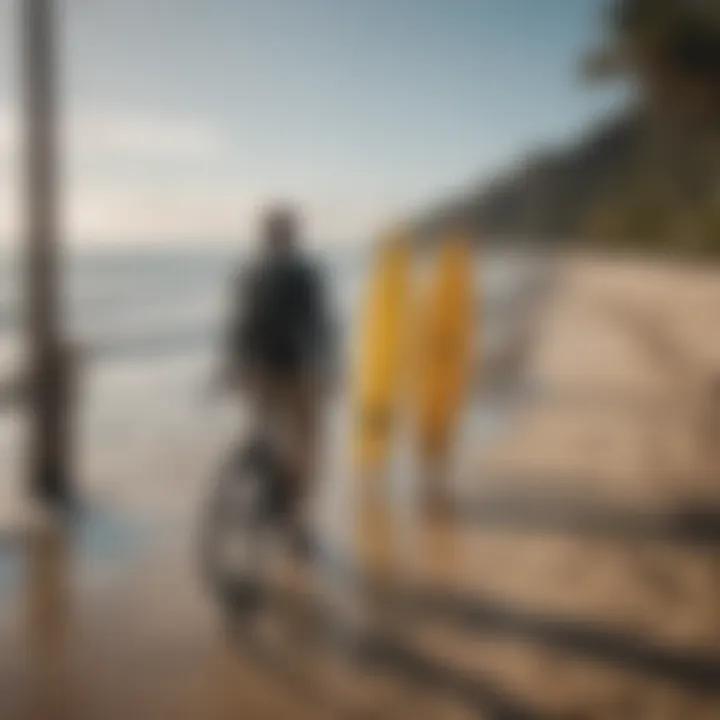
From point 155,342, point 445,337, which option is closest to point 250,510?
point 155,342

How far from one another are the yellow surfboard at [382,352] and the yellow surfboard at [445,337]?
0.05m

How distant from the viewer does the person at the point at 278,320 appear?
52.3 inches

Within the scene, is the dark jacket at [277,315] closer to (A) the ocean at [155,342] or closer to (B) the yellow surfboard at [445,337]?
(A) the ocean at [155,342]

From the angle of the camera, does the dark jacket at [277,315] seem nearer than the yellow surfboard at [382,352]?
Yes

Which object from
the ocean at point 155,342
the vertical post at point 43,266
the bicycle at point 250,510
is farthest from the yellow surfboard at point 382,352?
the vertical post at point 43,266

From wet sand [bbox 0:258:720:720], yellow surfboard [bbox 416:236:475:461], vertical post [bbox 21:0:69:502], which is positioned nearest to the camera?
wet sand [bbox 0:258:720:720]

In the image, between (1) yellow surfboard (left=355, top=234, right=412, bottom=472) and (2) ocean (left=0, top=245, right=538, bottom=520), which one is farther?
(1) yellow surfboard (left=355, top=234, right=412, bottom=472)

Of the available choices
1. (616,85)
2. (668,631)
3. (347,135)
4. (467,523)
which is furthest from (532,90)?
(668,631)

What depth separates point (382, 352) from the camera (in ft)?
4.99

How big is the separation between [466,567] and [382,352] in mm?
368

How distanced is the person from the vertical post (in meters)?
0.35

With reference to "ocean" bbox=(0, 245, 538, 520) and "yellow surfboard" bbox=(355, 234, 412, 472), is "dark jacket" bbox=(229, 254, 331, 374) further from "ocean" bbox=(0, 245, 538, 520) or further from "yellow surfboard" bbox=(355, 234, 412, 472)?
"yellow surfboard" bbox=(355, 234, 412, 472)

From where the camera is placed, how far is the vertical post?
141 centimetres

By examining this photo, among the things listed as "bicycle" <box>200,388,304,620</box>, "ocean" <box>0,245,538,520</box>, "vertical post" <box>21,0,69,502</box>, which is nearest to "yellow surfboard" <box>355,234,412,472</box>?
"ocean" <box>0,245,538,520</box>
